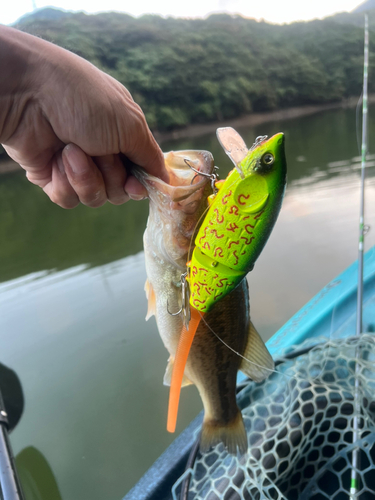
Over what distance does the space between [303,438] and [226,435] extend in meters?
0.37

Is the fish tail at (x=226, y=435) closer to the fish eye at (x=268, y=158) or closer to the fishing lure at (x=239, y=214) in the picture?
the fishing lure at (x=239, y=214)

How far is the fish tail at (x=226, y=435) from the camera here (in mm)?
1197

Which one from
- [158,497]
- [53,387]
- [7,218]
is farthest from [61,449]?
[7,218]

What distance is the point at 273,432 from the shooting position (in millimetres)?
1350

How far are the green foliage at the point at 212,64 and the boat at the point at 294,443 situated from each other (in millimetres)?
20251

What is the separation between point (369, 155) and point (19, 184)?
1127 cm

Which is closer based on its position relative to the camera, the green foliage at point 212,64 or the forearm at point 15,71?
the forearm at point 15,71

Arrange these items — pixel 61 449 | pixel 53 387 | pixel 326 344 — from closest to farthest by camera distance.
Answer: pixel 326 344 < pixel 61 449 < pixel 53 387

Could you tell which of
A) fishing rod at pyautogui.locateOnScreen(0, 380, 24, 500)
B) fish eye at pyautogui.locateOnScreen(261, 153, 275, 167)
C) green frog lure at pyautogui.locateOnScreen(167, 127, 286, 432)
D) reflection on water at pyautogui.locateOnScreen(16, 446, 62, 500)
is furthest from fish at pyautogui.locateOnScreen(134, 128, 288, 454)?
reflection on water at pyautogui.locateOnScreen(16, 446, 62, 500)

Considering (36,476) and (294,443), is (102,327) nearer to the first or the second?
(36,476)

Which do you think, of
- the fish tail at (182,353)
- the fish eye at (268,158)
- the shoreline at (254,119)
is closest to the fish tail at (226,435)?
the fish tail at (182,353)

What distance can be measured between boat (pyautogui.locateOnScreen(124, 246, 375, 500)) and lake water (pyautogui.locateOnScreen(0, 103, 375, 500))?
78cm

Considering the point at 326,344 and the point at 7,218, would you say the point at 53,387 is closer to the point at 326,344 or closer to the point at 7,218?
the point at 326,344

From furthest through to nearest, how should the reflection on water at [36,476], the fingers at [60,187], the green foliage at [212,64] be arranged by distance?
the green foliage at [212,64] → the reflection on water at [36,476] → the fingers at [60,187]
